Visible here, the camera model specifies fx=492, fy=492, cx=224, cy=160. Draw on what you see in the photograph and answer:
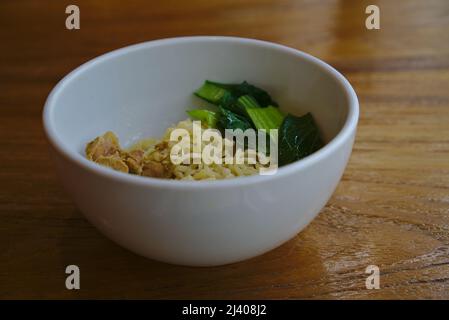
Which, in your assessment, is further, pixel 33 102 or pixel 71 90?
pixel 33 102

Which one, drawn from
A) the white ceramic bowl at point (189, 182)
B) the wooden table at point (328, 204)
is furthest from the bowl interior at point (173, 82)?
the wooden table at point (328, 204)

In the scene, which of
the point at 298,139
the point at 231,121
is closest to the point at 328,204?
the point at 298,139

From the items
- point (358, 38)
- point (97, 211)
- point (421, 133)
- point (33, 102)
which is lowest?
point (97, 211)

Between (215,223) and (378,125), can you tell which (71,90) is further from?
(378,125)

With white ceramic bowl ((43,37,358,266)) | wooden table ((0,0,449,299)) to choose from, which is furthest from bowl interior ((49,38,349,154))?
wooden table ((0,0,449,299))

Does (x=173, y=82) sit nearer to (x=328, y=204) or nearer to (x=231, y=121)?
(x=231, y=121)

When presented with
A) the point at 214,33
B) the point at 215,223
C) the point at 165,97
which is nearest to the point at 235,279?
the point at 215,223
